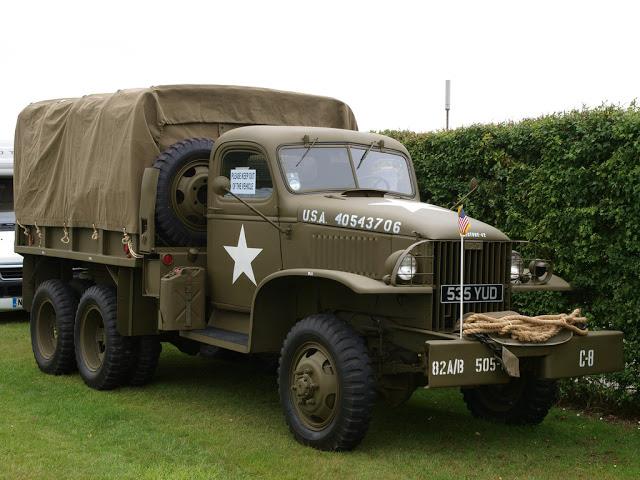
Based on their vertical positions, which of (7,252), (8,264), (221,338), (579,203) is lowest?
(221,338)

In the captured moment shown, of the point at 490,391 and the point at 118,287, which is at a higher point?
the point at 118,287

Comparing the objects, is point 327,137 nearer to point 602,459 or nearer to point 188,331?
point 188,331

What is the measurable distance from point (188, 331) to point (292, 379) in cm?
166

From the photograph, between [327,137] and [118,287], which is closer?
[327,137]

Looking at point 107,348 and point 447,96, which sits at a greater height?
point 447,96

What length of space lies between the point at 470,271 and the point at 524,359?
2.40ft

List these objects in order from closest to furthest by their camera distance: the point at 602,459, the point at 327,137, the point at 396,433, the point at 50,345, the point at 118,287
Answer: the point at 602,459, the point at 396,433, the point at 327,137, the point at 118,287, the point at 50,345

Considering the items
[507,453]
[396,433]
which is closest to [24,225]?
[396,433]

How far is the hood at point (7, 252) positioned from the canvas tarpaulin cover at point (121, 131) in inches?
158

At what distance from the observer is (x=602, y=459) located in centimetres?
725

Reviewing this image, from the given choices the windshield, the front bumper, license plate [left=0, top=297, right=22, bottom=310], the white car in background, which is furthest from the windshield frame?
license plate [left=0, top=297, right=22, bottom=310]

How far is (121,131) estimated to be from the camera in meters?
9.26

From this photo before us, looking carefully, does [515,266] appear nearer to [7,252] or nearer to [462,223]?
[462,223]

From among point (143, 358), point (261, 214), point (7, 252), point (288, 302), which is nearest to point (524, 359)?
point (288, 302)
